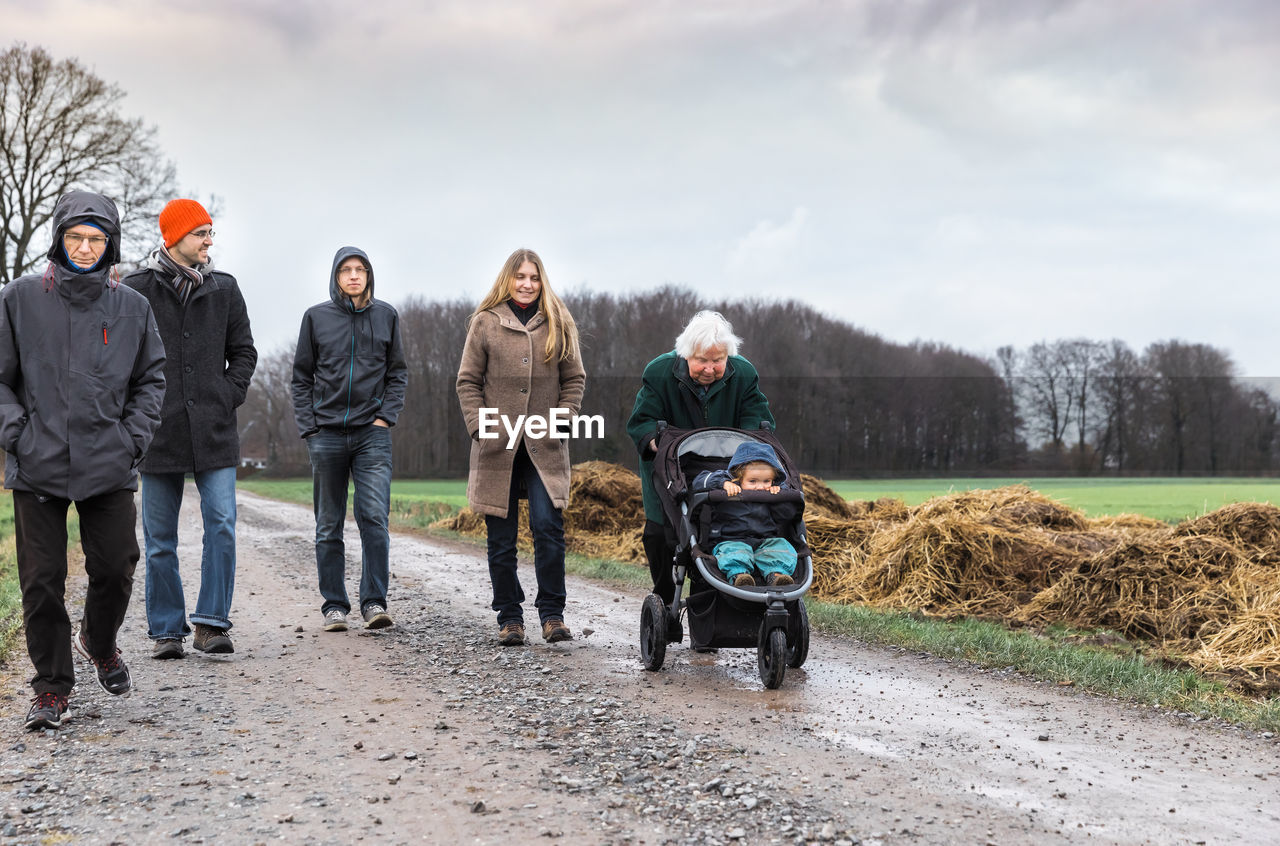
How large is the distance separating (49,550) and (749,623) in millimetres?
3519

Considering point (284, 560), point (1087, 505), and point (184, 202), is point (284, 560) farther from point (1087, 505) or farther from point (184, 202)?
point (1087, 505)

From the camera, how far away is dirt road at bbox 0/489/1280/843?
3611 mm

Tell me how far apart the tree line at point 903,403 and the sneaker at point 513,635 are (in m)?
39.0

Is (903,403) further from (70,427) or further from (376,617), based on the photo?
(70,427)

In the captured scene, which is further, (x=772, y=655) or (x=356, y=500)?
(x=356, y=500)

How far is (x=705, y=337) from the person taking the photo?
659cm

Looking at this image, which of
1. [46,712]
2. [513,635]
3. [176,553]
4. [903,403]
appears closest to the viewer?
[46,712]

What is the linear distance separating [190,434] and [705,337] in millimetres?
3128

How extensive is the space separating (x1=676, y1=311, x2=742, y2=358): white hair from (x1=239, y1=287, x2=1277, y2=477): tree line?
39.1m

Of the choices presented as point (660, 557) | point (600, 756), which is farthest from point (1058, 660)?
point (600, 756)

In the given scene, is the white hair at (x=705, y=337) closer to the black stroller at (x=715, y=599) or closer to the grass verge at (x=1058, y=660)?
the black stroller at (x=715, y=599)

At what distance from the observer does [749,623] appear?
5953 mm

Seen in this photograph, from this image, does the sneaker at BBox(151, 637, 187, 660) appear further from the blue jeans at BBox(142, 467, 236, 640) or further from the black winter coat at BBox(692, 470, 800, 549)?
the black winter coat at BBox(692, 470, 800, 549)

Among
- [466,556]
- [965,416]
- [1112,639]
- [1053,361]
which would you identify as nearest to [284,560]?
[466,556]
